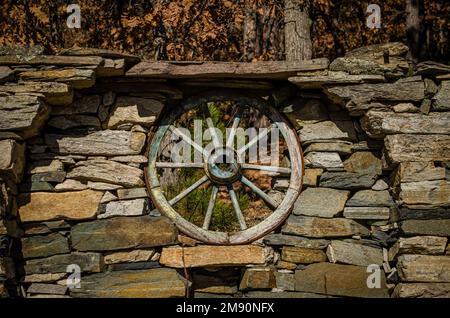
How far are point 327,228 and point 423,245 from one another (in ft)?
2.33

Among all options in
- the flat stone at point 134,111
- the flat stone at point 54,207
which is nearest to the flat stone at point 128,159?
the flat stone at point 134,111

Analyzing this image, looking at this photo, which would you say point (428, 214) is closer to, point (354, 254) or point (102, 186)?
point (354, 254)

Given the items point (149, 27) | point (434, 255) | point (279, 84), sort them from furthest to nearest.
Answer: point (149, 27), point (279, 84), point (434, 255)

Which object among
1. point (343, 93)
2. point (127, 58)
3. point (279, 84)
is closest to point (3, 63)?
point (127, 58)

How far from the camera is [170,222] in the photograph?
502cm

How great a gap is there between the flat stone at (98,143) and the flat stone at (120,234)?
520mm

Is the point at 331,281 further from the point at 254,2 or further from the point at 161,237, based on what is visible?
the point at 254,2

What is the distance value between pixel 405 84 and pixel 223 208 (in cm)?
211

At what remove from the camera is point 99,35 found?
7672 mm

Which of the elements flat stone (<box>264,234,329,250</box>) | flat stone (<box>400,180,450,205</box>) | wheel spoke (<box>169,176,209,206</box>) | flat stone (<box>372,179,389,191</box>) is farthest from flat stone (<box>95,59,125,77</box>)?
flat stone (<box>400,180,450,205</box>)

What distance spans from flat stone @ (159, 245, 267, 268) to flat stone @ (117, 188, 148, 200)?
45cm

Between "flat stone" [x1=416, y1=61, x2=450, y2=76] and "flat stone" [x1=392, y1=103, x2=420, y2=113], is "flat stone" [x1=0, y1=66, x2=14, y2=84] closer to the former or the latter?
"flat stone" [x1=392, y1=103, x2=420, y2=113]

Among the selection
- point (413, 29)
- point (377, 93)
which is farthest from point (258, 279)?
point (413, 29)

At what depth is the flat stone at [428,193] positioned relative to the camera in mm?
4773
